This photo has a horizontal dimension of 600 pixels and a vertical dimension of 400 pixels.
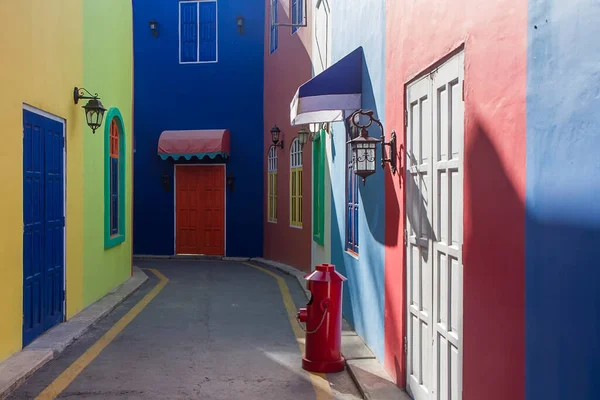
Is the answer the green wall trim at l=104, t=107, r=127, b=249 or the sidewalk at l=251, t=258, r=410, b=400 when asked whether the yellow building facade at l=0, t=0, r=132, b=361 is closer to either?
the green wall trim at l=104, t=107, r=127, b=249

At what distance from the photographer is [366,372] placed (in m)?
6.36

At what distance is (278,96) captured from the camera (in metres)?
16.5

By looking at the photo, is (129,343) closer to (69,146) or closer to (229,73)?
(69,146)

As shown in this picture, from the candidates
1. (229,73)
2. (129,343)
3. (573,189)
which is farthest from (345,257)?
(229,73)

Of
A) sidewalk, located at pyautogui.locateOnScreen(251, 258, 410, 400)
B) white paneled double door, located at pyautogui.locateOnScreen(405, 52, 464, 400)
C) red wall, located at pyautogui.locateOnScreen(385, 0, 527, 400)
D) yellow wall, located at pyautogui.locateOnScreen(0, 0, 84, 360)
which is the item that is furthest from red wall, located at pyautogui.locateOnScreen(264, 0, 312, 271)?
red wall, located at pyautogui.locateOnScreen(385, 0, 527, 400)

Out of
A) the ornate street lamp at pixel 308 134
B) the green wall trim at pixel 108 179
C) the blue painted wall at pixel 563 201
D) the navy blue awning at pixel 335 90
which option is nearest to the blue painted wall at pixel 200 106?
the ornate street lamp at pixel 308 134

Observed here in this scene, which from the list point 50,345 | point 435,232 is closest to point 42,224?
point 50,345

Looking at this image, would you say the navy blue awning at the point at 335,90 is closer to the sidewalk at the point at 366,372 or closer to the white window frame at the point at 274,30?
the sidewalk at the point at 366,372

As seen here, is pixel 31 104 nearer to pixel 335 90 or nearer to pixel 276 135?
pixel 335 90

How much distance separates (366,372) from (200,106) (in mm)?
12831

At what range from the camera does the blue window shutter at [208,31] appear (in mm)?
18156

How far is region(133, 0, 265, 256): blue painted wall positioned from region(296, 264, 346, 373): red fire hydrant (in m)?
11.6

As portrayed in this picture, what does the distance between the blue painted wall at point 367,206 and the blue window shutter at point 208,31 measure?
9087 millimetres

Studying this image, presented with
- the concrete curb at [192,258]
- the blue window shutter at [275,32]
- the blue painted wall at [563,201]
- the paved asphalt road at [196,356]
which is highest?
the blue window shutter at [275,32]
